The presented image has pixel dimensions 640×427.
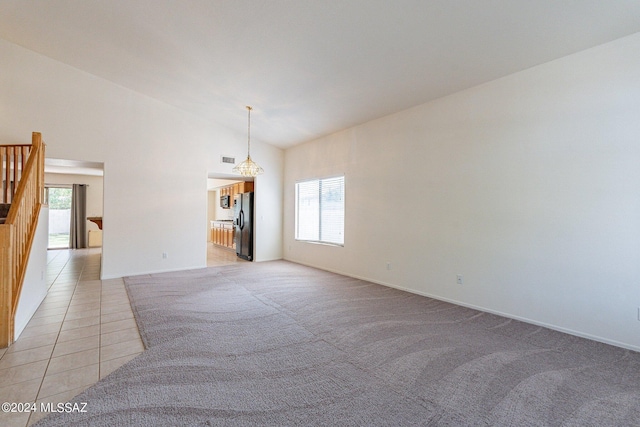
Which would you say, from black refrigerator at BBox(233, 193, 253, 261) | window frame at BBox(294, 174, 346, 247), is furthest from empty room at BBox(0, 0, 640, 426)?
black refrigerator at BBox(233, 193, 253, 261)

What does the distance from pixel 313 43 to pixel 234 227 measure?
21.3ft

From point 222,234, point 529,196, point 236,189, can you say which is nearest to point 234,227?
point 236,189

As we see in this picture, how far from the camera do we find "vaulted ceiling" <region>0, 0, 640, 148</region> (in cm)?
273

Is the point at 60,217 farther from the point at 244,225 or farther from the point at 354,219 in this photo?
the point at 354,219

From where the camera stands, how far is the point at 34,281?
3.64 metres

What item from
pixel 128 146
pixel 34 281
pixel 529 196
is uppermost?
pixel 128 146

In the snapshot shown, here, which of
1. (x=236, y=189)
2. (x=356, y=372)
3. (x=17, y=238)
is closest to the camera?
(x=356, y=372)

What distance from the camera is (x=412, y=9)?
8.87 feet

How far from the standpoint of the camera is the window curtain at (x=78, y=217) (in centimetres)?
942

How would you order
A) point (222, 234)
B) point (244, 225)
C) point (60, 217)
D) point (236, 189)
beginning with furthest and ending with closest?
point (222, 234), point (60, 217), point (236, 189), point (244, 225)

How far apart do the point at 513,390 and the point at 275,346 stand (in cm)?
197

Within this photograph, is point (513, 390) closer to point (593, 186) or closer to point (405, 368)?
point (405, 368)

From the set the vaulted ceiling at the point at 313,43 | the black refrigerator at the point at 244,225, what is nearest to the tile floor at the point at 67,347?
the black refrigerator at the point at 244,225

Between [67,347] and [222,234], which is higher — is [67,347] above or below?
Answer: below
